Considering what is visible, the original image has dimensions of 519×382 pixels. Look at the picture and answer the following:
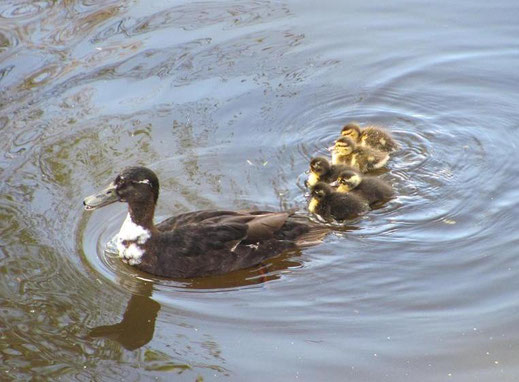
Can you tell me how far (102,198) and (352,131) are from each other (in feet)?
7.05

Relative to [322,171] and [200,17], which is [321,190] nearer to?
[322,171]

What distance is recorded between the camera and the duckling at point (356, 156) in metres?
7.21

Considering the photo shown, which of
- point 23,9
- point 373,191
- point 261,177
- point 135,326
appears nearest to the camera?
point 135,326

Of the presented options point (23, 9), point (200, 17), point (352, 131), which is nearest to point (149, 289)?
point (352, 131)

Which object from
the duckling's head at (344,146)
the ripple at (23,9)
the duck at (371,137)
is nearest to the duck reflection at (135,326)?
the duckling's head at (344,146)

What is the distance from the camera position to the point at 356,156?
7262mm

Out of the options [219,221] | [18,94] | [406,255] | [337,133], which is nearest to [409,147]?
[337,133]

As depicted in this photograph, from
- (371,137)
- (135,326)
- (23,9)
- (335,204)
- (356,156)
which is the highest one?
(23,9)

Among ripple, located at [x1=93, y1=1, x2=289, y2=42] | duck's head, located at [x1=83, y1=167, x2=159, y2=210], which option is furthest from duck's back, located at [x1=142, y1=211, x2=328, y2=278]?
ripple, located at [x1=93, y1=1, x2=289, y2=42]

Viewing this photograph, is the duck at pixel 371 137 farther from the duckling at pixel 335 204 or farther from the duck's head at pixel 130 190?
the duck's head at pixel 130 190

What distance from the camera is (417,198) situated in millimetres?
6887

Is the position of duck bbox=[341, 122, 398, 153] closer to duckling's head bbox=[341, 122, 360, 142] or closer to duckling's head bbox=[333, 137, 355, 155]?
duckling's head bbox=[341, 122, 360, 142]

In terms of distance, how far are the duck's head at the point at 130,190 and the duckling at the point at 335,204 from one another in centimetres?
121

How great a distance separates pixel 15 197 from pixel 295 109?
98.1 inches
